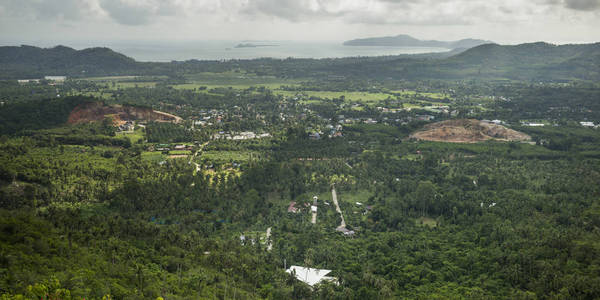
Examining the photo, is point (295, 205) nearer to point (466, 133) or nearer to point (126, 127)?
point (466, 133)

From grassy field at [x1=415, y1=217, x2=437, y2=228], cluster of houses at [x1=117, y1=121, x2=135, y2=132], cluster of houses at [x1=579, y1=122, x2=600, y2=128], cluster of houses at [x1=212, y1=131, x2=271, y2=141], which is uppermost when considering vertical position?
cluster of houses at [x1=117, y1=121, x2=135, y2=132]

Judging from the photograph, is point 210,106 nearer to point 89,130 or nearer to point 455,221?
point 89,130

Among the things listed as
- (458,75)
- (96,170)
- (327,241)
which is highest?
(458,75)

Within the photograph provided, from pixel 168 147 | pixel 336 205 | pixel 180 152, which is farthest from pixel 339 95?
pixel 336 205

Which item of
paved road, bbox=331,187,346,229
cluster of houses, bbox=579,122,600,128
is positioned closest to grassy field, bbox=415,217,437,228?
paved road, bbox=331,187,346,229

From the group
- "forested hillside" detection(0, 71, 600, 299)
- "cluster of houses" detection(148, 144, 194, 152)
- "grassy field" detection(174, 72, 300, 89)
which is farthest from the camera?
"grassy field" detection(174, 72, 300, 89)

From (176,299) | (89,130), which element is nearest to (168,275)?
(176,299)

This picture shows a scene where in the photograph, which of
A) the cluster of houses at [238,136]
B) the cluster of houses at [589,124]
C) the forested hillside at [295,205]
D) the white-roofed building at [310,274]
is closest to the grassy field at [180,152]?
the forested hillside at [295,205]

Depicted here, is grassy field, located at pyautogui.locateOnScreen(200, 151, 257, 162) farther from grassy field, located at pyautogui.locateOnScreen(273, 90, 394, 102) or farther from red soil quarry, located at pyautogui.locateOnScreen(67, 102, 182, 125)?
grassy field, located at pyautogui.locateOnScreen(273, 90, 394, 102)
